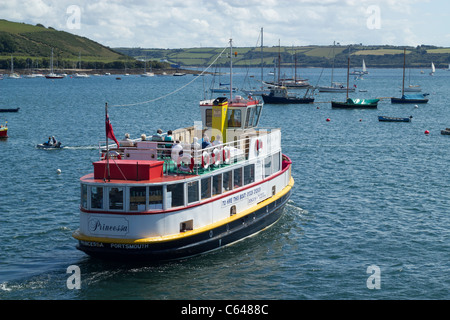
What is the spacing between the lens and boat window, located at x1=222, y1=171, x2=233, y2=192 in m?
28.2

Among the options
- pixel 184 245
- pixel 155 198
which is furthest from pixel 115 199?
pixel 184 245

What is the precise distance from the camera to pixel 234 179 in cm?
2911

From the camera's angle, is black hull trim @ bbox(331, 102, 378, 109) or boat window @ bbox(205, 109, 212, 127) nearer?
boat window @ bbox(205, 109, 212, 127)

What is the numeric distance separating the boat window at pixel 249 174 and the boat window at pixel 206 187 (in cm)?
352

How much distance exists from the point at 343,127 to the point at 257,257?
6021 centimetres

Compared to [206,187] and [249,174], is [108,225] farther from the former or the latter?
[249,174]

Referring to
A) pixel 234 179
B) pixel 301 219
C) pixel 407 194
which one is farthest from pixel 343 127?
pixel 234 179

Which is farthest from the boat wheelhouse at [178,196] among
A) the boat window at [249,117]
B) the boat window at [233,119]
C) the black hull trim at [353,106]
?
the black hull trim at [353,106]

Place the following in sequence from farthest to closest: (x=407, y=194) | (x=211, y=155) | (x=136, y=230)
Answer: (x=407, y=194)
(x=211, y=155)
(x=136, y=230)

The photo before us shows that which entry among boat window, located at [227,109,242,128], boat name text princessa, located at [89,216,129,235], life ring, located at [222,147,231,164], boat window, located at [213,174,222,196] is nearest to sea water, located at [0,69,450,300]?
boat name text princessa, located at [89,216,129,235]

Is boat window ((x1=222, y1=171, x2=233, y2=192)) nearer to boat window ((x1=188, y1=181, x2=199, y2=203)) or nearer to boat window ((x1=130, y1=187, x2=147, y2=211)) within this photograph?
boat window ((x1=188, y1=181, x2=199, y2=203))

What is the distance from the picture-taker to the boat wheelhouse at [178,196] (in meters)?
24.1

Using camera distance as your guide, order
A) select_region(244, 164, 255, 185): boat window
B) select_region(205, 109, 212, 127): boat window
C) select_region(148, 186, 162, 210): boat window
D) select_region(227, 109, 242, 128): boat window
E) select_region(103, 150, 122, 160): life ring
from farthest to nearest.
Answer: select_region(227, 109, 242, 128): boat window < select_region(205, 109, 212, 127): boat window < select_region(244, 164, 255, 185): boat window < select_region(103, 150, 122, 160): life ring < select_region(148, 186, 162, 210): boat window
